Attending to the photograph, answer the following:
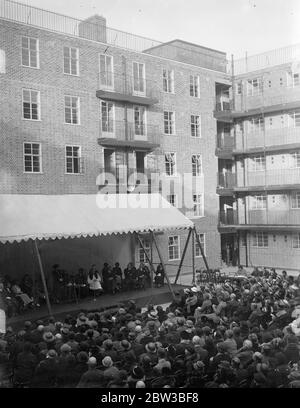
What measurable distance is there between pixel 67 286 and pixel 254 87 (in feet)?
57.6

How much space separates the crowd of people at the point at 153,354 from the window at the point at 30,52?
13.1 m

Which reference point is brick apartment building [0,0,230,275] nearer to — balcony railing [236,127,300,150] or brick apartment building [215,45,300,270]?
brick apartment building [215,45,300,270]

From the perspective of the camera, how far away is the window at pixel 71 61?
74.6 ft

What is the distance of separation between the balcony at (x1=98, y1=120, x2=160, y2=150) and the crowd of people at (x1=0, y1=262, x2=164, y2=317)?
6566mm

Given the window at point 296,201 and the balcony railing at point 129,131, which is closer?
the balcony railing at point 129,131

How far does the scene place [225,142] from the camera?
93.1ft

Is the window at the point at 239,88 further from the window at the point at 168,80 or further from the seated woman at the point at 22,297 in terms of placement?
the seated woman at the point at 22,297

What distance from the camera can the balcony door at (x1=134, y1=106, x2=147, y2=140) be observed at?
25.0 m

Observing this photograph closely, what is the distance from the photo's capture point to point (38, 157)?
Answer: 21.7 m

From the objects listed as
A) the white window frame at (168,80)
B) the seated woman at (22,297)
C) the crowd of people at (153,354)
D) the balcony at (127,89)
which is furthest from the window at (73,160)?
the crowd of people at (153,354)

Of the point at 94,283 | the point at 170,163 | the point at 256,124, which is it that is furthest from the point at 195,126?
the point at 94,283

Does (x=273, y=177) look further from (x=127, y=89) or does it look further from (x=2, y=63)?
(x=2, y=63)

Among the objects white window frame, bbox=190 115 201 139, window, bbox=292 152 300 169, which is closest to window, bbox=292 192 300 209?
window, bbox=292 152 300 169

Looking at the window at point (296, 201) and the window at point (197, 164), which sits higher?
the window at point (197, 164)
